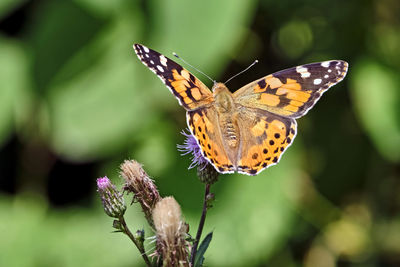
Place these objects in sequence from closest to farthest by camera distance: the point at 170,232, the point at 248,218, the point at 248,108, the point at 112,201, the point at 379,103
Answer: the point at 170,232
the point at 112,201
the point at 248,108
the point at 248,218
the point at 379,103

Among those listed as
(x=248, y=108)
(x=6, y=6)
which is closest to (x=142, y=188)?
(x=248, y=108)

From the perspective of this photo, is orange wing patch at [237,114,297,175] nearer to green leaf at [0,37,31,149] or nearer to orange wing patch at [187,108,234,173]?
orange wing patch at [187,108,234,173]

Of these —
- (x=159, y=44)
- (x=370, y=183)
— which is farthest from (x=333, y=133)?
(x=159, y=44)

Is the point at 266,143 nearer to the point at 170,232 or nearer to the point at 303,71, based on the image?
the point at 303,71

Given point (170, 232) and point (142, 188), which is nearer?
point (170, 232)

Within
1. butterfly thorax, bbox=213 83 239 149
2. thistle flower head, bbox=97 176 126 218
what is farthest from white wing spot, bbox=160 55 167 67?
thistle flower head, bbox=97 176 126 218

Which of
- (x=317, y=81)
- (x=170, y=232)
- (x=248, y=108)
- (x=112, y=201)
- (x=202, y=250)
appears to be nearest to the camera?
(x=170, y=232)
